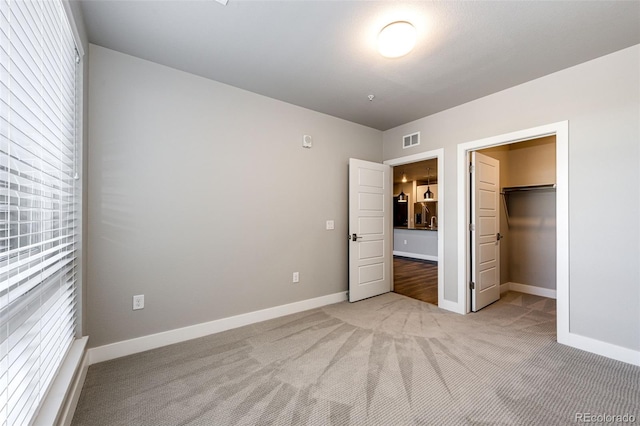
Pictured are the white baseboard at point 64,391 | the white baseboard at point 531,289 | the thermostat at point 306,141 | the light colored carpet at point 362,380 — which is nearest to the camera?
the white baseboard at point 64,391

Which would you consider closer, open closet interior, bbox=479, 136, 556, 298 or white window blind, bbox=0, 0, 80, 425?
white window blind, bbox=0, 0, 80, 425

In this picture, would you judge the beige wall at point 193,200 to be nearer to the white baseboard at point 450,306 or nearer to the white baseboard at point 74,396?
the white baseboard at point 74,396

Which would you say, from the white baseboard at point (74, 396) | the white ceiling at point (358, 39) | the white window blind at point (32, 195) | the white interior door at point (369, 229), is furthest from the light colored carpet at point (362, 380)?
the white ceiling at point (358, 39)

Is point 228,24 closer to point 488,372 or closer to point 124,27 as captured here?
point 124,27

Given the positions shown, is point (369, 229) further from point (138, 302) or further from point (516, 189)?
point (138, 302)

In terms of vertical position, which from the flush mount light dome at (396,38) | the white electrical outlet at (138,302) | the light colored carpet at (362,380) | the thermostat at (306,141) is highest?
the flush mount light dome at (396,38)

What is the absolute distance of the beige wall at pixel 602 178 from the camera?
7.60 feet

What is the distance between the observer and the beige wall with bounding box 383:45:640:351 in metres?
2.32

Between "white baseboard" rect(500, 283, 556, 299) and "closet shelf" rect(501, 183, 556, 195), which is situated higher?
"closet shelf" rect(501, 183, 556, 195)

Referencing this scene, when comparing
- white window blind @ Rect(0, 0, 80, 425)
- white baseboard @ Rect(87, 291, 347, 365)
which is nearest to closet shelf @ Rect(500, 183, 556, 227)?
white baseboard @ Rect(87, 291, 347, 365)

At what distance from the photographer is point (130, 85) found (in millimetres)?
2484

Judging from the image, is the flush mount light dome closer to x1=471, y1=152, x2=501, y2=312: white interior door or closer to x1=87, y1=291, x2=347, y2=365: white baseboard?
x1=471, y1=152, x2=501, y2=312: white interior door

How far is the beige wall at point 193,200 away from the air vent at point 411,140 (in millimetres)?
1276

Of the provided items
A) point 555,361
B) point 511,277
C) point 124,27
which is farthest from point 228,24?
point 511,277
